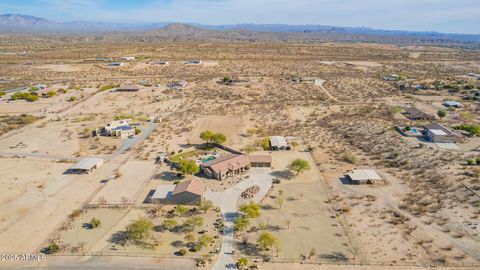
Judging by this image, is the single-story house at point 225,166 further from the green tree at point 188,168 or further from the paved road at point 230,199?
the paved road at point 230,199

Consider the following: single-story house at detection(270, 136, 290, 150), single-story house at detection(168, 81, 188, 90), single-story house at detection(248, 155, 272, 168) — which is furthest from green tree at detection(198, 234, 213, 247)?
single-story house at detection(168, 81, 188, 90)

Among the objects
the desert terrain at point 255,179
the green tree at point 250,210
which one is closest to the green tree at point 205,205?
the desert terrain at point 255,179

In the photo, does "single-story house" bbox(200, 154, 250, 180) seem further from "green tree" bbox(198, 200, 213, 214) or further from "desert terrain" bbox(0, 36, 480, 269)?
"green tree" bbox(198, 200, 213, 214)

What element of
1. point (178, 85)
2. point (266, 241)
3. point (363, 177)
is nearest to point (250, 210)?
point (266, 241)

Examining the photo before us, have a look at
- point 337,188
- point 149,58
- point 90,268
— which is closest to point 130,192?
point 90,268

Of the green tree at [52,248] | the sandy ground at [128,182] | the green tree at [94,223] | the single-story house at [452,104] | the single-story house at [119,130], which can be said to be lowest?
the green tree at [52,248]

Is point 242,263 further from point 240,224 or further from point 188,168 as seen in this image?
point 188,168
